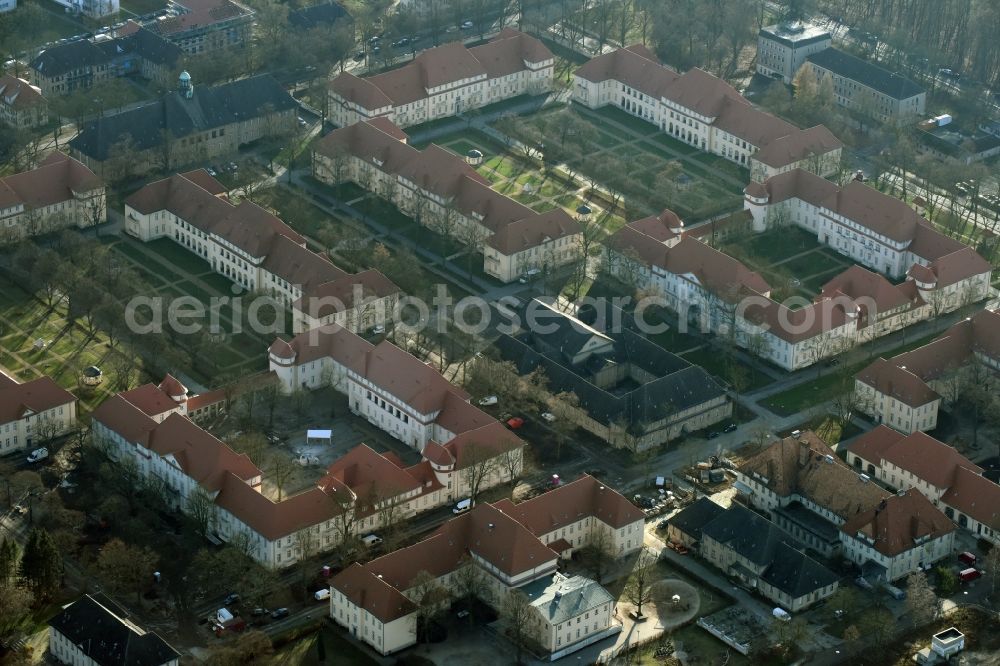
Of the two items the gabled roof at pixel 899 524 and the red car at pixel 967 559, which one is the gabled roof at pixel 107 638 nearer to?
the gabled roof at pixel 899 524

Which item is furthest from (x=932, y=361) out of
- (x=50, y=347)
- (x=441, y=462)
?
(x=50, y=347)

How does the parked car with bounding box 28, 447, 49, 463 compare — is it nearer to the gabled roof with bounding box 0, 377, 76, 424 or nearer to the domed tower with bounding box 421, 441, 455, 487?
the gabled roof with bounding box 0, 377, 76, 424

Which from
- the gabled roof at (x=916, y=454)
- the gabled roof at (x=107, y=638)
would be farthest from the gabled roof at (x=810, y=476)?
the gabled roof at (x=107, y=638)

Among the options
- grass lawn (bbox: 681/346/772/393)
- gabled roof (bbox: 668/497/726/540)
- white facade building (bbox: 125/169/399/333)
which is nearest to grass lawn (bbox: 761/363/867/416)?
grass lawn (bbox: 681/346/772/393)

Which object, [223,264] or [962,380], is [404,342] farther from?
[962,380]

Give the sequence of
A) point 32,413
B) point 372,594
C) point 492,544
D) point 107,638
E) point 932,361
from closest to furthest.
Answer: point 107,638 < point 372,594 < point 492,544 < point 32,413 < point 932,361

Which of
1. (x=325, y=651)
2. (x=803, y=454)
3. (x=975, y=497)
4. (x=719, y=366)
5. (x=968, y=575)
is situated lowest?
(x=719, y=366)

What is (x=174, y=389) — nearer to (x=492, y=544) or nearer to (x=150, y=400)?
(x=150, y=400)
